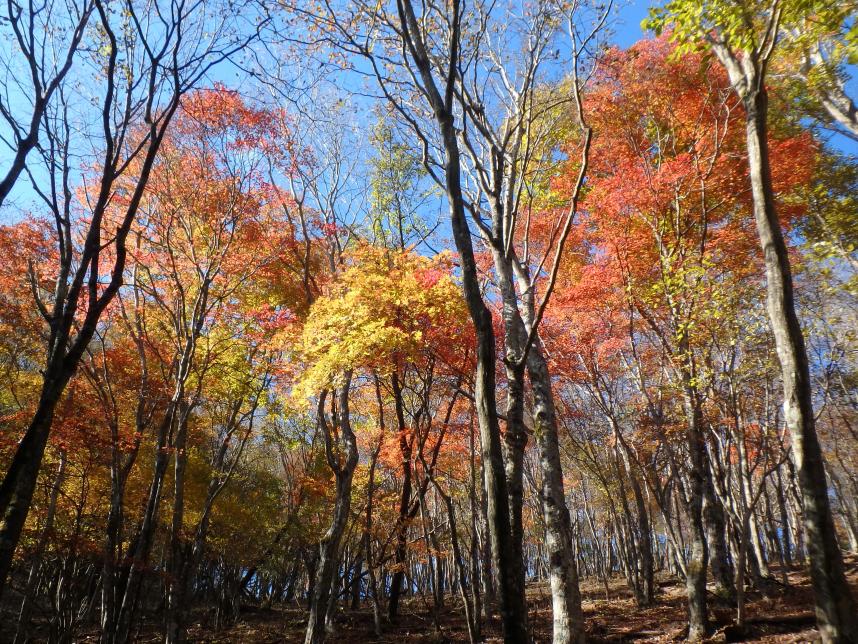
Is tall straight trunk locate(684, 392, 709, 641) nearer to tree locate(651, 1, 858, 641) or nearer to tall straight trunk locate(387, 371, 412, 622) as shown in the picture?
tree locate(651, 1, 858, 641)

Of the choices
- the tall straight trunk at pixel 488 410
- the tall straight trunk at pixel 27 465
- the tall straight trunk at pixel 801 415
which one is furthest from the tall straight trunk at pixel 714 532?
the tall straight trunk at pixel 27 465

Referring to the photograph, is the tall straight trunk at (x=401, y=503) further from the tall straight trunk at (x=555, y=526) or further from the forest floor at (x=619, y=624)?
the tall straight trunk at (x=555, y=526)

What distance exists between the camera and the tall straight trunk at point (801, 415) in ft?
11.2

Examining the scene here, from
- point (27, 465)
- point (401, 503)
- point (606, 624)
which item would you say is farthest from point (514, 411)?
point (401, 503)

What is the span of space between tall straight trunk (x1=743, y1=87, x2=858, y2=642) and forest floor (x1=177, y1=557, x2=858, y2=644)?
4373mm

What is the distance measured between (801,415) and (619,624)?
9171 millimetres

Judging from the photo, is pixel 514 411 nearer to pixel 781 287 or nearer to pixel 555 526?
pixel 555 526

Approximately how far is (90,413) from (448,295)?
7.77 metres

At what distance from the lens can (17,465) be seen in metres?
2.62

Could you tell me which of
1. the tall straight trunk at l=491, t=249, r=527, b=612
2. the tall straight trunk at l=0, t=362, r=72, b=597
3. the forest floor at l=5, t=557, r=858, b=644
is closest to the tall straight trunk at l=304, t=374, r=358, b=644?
the forest floor at l=5, t=557, r=858, b=644

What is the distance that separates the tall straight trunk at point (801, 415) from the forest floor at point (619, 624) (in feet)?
14.3

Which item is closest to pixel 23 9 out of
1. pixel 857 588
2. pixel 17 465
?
pixel 17 465

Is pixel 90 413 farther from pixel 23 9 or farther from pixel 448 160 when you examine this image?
pixel 448 160

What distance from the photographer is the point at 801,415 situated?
3883mm
